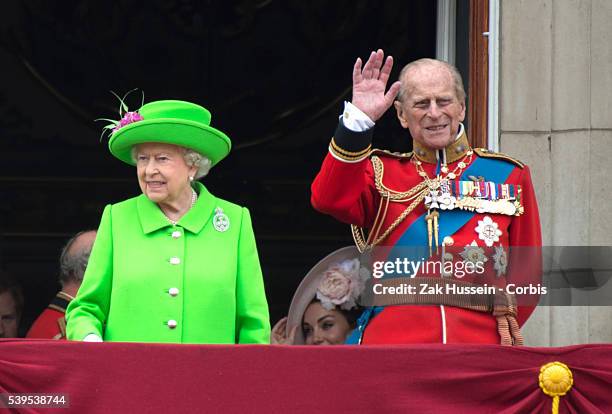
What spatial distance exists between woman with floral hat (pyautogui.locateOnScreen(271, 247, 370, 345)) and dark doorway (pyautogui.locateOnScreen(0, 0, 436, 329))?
8.29ft

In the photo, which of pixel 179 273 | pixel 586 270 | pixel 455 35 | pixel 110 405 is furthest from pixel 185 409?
pixel 455 35

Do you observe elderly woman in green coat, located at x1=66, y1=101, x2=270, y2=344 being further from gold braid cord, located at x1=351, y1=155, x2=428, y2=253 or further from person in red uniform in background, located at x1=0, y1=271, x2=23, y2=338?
person in red uniform in background, located at x1=0, y1=271, x2=23, y2=338

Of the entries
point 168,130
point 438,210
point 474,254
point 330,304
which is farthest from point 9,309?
point 474,254

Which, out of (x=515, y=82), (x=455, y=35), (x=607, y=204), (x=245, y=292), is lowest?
(x=245, y=292)

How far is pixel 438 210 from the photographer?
18.1ft

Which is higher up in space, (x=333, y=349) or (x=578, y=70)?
(x=578, y=70)

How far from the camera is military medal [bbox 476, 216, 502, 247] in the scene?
5.46 meters

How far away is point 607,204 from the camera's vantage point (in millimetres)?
6625

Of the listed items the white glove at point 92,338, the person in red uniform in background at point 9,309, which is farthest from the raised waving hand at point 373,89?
the person in red uniform in background at point 9,309

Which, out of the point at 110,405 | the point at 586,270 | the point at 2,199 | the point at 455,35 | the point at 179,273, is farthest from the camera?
the point at 2,199

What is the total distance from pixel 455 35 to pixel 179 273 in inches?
110

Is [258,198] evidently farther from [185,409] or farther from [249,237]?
[185,409]

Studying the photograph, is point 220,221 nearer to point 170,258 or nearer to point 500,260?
point 170,258

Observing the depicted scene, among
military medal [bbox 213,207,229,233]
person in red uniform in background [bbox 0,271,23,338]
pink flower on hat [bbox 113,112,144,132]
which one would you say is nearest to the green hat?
pink flower on hat [bbox 113,112,144,132]
